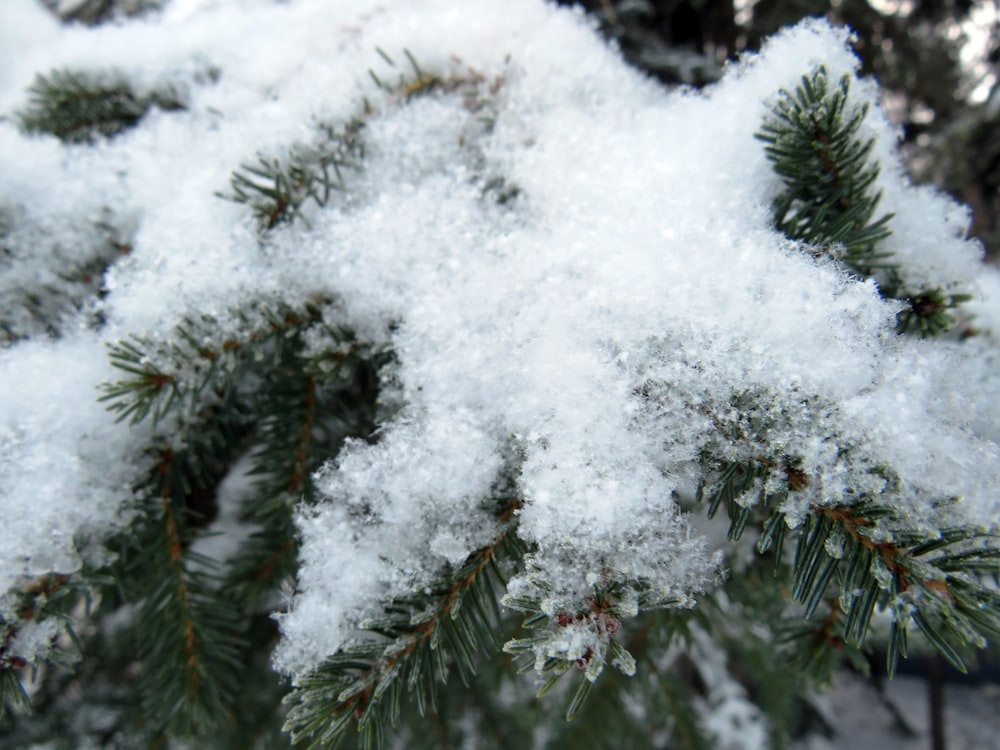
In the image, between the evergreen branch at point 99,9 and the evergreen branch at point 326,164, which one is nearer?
the evergreen branch at point 326,164

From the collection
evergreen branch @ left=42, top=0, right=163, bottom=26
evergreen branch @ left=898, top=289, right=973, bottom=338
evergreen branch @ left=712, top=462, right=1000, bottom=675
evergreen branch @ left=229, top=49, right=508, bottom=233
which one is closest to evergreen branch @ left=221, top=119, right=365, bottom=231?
evergreen branch @ left=229, top=49, right=508, bottom=233

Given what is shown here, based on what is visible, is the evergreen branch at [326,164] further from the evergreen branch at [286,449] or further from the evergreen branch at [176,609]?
the evergreen branch at [176,609]

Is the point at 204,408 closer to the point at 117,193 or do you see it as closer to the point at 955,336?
the point at 117,193

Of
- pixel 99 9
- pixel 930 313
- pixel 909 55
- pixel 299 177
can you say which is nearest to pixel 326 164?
pixel 299 177

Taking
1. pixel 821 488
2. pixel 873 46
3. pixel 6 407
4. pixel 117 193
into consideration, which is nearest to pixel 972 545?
pixel 821 488

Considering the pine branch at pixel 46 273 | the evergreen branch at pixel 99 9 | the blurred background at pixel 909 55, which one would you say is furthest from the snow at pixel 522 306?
the evergreen branch at pixel 99 9

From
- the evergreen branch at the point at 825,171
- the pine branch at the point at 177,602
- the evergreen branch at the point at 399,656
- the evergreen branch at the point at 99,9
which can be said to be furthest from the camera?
the evergreen branch at the point at 99,9

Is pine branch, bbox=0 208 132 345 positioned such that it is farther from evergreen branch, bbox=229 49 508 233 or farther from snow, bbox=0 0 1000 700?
evergreen branch, bbox=229 49 508 233
